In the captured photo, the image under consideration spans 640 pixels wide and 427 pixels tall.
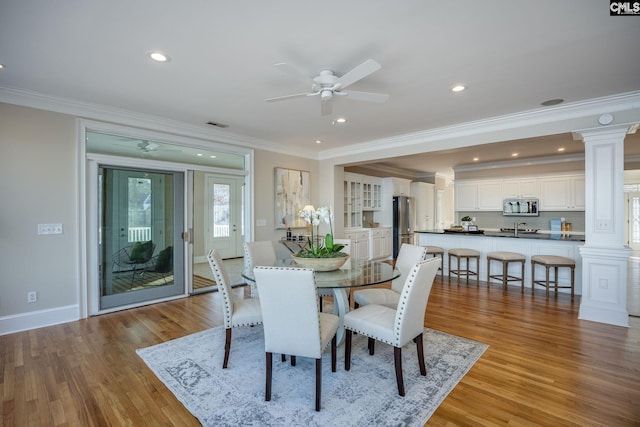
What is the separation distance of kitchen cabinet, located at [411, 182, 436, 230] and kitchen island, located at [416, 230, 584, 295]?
8.98 ft

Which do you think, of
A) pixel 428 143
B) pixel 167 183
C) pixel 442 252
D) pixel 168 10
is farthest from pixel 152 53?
pixel 442 252

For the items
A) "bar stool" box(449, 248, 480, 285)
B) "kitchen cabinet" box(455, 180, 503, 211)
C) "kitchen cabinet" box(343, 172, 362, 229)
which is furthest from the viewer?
"kitchen cabinet" box(455, 180, 503, 211)

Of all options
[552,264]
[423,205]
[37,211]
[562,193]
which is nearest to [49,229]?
[37,211]

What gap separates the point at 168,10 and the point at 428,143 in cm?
404

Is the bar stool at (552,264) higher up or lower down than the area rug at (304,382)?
higher up

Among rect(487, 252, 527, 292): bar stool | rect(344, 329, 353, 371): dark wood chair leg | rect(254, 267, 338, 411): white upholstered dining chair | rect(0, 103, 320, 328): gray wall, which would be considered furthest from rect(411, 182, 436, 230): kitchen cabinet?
rect(0, 103, 320, 328): gray wall

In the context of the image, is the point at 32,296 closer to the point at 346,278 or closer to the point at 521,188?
the point at 346,278

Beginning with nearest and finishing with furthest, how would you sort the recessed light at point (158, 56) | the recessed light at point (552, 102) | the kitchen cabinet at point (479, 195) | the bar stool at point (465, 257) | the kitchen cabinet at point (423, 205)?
the recessed light at point (158, 56) < the recessed light at point (552, 102) < the bar stool at point (465, 257) < the kitchen cabinet at point (479, 195) < the kitchen cabinet at point (423, 205)

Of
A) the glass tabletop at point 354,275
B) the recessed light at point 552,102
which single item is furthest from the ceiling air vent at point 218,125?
the recessed light at point 552,102

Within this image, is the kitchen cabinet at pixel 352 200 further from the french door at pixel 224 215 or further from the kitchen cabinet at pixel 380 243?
the french door at pixel 224 215

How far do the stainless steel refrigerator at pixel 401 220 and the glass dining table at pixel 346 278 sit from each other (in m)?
5.11

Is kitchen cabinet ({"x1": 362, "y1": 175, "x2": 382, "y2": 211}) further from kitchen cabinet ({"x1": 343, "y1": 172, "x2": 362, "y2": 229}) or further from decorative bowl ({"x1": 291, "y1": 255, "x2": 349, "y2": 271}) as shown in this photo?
decorative bowl ({"x1": 291, "y1": 255, "x2": 349, "y2": 271})

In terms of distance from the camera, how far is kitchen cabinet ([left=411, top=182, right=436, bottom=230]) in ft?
29.3

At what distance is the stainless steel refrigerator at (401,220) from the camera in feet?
26.7
